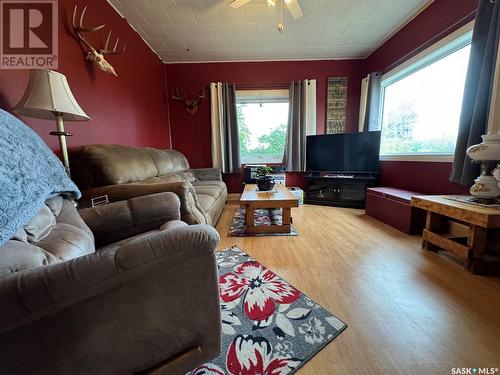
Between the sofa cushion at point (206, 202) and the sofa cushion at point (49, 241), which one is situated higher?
the sofa cushion at point (49, 241)

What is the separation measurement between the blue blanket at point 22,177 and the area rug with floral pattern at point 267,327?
2.89ft

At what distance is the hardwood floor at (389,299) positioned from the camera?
0.89m

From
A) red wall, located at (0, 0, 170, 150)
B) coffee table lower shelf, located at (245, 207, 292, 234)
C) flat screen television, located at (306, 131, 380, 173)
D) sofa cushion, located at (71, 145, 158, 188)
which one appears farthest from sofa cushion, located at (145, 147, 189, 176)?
flat screen television, located at (306, 131, 380, 173)

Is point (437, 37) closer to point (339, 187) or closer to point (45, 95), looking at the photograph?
point (339, 187)

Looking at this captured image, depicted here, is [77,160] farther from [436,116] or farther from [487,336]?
[436,116]

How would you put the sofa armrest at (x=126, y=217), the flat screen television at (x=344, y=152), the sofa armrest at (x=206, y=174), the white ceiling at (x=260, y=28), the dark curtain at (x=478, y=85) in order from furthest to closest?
the sofa armrest at (x=206, y=174) → the flat screen television at (x=344, y=152) → the white ceiling at (x=260, y=28) → the dark curtain at (x=478, y=85) → the sofa armrest at (x=126, y=217)

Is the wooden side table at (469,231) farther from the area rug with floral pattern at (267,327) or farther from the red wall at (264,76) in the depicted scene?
the red wall at (264,76)

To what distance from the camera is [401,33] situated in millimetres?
2893

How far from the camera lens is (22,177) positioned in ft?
2.68

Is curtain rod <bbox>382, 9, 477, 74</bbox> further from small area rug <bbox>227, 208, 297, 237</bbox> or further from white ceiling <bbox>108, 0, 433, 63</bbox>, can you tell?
small area rug <bbox>227, 208, 297, 237</bbox>

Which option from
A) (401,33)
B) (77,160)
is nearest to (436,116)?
(401,33)

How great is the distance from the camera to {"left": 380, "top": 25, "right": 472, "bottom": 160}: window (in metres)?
2.20

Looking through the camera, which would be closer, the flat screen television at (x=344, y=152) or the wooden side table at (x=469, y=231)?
the wooden side table at (x=469, y=231)

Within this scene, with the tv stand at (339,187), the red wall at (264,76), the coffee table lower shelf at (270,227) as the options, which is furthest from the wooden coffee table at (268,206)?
the red wall at (264,76)
